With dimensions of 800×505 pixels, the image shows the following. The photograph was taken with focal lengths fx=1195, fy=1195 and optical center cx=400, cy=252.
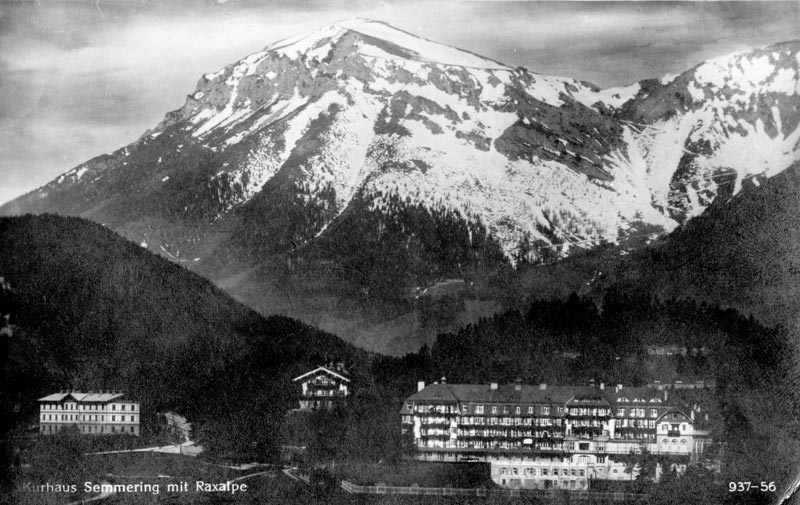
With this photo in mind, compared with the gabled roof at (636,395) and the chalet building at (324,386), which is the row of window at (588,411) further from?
the chalet building at (324,386)

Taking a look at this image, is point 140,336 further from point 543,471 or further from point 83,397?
point 543,471

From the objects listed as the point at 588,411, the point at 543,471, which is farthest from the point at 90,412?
the point at 588,411

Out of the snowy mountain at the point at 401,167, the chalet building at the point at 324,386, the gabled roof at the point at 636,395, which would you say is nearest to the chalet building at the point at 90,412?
the snowy mountain at the point at 401,167

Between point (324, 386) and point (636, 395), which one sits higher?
point (324, 386)

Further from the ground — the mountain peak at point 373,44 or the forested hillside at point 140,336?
the mountain peak at point 373,44

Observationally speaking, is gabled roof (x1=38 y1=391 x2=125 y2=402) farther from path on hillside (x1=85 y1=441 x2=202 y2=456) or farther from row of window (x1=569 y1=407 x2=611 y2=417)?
row of window (x1=569 y1=407 x2=611 y2=417)
